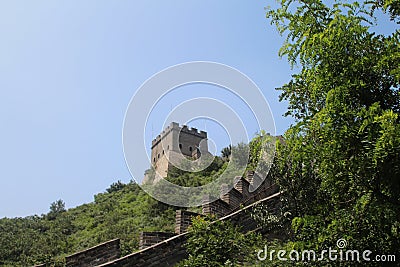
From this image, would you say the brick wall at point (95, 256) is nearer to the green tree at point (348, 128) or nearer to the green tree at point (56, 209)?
the green tree at point (348, 128)

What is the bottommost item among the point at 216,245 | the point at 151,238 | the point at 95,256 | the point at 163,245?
the point at 95,256

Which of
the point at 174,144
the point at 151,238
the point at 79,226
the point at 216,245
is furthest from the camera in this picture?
the point at 174,144

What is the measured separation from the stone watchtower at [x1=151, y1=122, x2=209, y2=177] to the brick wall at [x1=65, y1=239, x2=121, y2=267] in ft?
136

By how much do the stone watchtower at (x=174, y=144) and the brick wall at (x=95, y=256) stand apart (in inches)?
1633

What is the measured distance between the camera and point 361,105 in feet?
18.3

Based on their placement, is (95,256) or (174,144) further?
(174,144)

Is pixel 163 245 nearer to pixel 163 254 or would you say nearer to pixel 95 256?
pixel 163 254

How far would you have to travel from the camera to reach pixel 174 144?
5497 centimetres

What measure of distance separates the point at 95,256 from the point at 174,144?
153 ft

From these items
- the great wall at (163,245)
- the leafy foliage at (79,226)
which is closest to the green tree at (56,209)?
the leafy foliage at (79,226)

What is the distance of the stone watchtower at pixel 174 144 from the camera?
5197 centimetres

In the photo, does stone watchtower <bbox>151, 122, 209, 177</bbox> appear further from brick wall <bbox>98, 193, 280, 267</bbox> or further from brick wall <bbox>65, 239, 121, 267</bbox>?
brick wall <bbox>98, 193, 280, 267</bbox>

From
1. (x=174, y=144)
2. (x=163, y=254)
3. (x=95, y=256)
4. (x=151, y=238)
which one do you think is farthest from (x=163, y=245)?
(x=174, y=144)

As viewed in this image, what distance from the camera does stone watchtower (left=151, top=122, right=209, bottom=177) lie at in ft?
171
